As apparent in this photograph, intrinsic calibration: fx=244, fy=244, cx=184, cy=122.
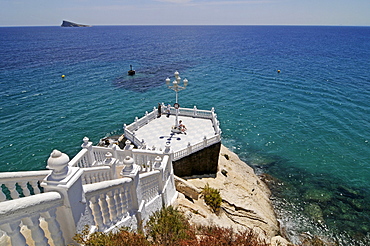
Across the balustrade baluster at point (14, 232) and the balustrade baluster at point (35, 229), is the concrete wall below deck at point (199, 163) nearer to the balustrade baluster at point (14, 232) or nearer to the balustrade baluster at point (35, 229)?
the balustrade baluster at point (35, 229)

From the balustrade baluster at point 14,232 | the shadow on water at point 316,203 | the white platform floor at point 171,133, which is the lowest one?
the shadow on water at point 316,203

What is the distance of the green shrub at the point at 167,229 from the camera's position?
746cm

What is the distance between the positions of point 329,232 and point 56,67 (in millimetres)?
60218

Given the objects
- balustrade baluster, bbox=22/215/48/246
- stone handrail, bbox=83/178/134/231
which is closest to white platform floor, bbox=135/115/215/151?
stone handrail, bbox=83/178/134/231

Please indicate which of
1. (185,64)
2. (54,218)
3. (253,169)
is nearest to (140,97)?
(253,169)

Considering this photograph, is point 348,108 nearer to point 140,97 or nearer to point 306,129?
point 306,129

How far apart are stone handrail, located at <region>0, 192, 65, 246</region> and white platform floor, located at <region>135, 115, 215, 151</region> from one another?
489 inches

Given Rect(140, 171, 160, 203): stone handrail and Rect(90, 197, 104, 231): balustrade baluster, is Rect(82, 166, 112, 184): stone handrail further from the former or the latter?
Rect(90, 197, 104, 231): balustrade baluster

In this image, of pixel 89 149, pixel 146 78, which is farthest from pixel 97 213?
pixel 146 78

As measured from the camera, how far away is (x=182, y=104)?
3619 cm

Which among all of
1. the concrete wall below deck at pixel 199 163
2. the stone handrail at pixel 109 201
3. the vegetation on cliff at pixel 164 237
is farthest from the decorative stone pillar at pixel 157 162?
the concrete wall below deck at pixel 199 163

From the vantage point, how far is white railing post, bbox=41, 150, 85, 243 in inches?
188

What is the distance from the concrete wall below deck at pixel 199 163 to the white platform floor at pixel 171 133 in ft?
3.36

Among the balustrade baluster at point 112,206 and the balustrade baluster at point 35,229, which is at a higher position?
the balustrade baluster at point 35,229
